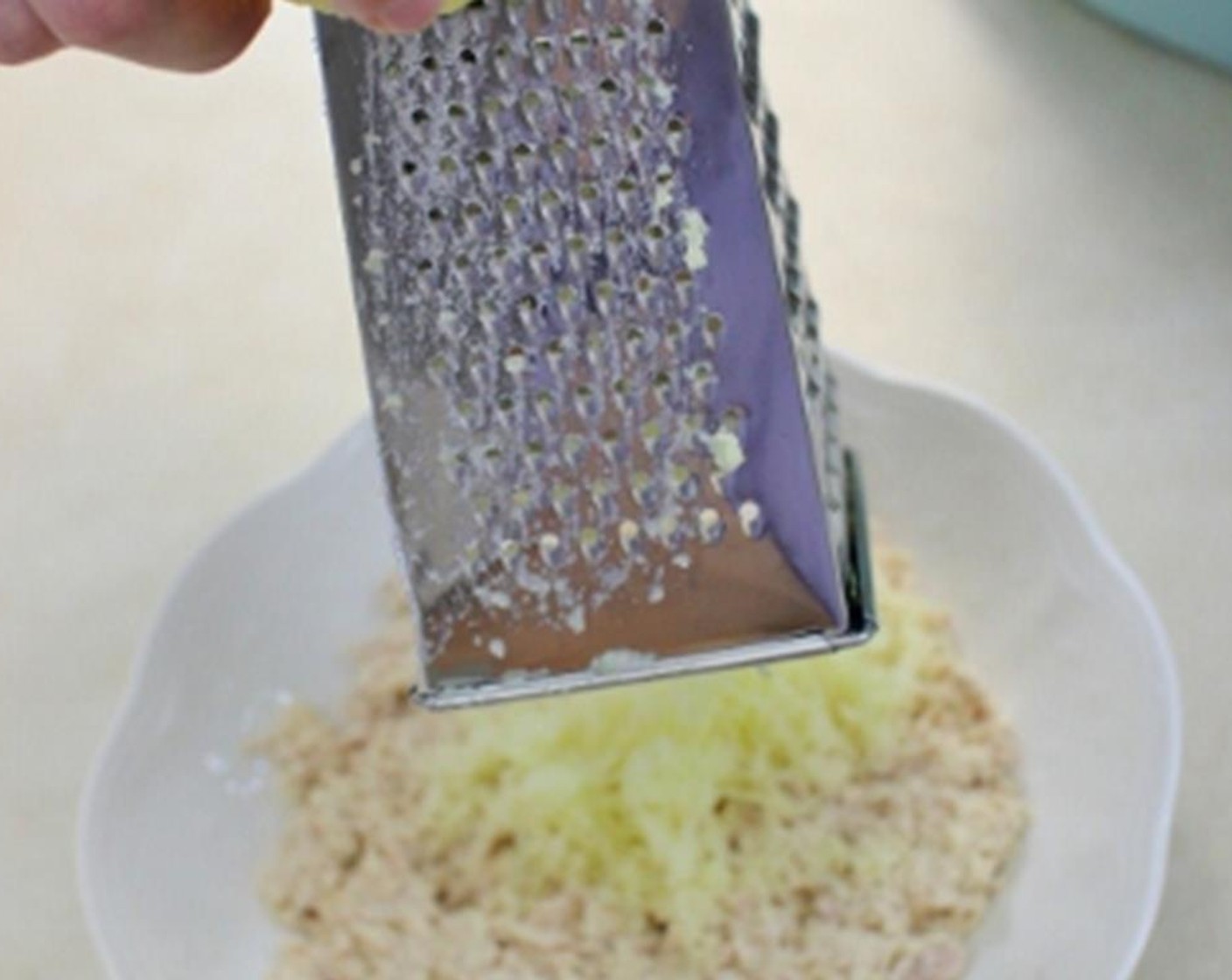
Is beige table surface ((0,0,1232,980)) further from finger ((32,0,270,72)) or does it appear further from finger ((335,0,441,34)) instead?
finger ((335,0,441,34))

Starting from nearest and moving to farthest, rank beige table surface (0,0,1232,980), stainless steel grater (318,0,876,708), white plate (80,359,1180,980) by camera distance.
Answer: stainless steel grater (318,0,876,708) → white plate (80,359,1180,980) → beige table surface (0,0,1232,980)

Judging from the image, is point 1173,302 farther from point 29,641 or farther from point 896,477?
point 29,641

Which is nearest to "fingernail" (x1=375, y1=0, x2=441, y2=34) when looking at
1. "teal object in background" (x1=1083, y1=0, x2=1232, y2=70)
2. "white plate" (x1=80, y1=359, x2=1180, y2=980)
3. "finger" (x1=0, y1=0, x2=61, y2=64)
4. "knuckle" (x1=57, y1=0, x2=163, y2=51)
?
"knuckle" (x1=57, y1=0, x2=163, y2=51)

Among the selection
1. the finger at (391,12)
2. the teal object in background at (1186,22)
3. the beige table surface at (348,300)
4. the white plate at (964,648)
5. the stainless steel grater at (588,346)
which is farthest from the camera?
the teal object in background at (1186,22)

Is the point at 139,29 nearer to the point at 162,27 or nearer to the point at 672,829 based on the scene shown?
the point at 162,27

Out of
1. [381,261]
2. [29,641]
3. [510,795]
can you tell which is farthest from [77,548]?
[381,261]

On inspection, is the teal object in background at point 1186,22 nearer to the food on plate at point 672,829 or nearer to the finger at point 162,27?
the food on plate at point 672,829

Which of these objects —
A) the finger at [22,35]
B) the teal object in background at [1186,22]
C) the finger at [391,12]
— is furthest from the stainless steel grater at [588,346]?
the teal object in background at [1186,22]
